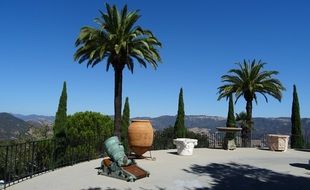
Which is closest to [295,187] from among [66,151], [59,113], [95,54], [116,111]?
[66,151]

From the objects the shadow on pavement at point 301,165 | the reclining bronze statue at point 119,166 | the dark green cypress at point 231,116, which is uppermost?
the dark green cypress at point 231,116

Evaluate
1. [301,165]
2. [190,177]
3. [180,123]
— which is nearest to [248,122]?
[180,123]

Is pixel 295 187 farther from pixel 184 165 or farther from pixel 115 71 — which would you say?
pixel 115 71

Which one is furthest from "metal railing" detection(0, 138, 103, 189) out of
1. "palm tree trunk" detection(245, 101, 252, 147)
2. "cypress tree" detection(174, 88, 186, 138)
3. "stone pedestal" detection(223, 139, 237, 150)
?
"palm tree trunk" detection(245, 101, 252, 147)

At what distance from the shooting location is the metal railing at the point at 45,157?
33.8 ft

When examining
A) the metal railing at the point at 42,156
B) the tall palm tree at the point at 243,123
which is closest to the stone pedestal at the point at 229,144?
the tall palm tree at the point at 243,123

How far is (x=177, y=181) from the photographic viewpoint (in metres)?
10.5

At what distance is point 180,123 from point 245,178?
42.0 feet

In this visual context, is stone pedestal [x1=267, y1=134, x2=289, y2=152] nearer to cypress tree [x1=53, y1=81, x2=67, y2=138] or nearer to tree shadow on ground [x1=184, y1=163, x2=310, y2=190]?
tree shadow on ground [x1=184, y1=163, x2=310, y2=190]

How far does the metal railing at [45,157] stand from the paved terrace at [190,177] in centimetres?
39

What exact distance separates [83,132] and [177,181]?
52.0 ft

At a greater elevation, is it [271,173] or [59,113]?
[59,113]

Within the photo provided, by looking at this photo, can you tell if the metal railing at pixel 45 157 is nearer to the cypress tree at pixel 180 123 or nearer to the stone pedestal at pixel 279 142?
the cypress tree at pixel 180 123

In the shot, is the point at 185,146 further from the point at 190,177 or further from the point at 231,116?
the point at 231,116
